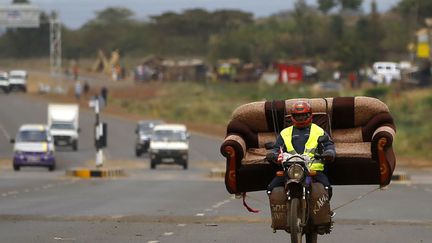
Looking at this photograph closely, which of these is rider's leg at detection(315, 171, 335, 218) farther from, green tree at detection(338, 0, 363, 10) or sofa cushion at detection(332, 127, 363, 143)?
green tree at detection(338, 0, 363, 10)

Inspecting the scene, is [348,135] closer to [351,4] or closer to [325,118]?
[325,118]

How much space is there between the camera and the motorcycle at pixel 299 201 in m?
13.4

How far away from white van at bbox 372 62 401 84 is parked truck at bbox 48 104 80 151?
44104mm

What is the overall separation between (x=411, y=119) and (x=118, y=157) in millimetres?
19669

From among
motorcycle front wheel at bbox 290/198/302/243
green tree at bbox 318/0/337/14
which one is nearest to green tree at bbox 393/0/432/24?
green tree at bbox 318/0/337/14

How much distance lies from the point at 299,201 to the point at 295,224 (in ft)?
0.98

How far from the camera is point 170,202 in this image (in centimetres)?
2652

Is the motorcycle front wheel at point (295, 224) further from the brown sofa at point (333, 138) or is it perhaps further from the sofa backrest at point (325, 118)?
the sofa backrest at point (325, 118)

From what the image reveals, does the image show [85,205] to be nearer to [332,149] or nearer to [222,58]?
[332,149]

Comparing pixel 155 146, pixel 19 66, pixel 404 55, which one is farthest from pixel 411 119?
pixel 19 66

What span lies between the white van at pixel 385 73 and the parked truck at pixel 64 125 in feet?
145

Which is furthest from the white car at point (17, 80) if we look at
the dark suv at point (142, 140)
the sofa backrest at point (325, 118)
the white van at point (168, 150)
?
the sofa backrest at point (325, 118)

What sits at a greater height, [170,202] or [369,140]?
[369,140]

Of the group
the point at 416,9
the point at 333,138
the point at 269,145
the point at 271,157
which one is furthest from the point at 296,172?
the point at 416,9
